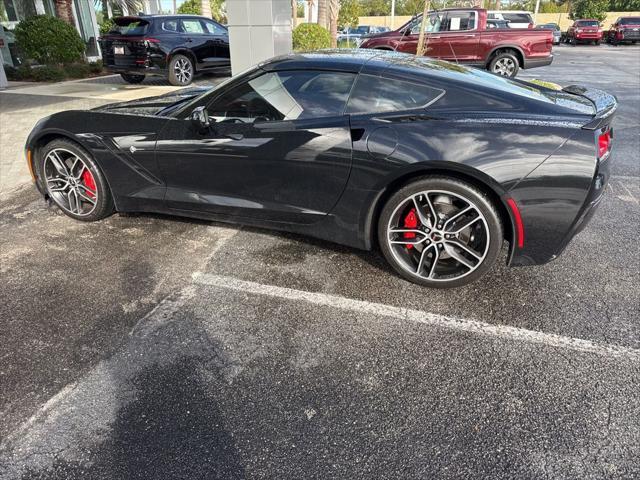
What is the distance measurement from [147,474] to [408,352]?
1394 mm

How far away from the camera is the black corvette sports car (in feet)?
8.95

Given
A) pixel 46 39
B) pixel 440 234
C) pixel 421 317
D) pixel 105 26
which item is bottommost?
pixel 421 317

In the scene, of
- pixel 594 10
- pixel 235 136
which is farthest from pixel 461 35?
pixel 594 10

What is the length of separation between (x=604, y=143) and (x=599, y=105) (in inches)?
15.7

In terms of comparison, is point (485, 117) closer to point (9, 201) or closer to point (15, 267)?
point (15, 267)

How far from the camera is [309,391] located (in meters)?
2.27

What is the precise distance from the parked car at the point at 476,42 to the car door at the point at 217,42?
432 centimetres

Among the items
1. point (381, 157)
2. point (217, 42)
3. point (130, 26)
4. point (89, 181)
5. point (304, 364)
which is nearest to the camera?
point (304, 364)

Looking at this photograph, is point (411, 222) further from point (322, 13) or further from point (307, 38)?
point (322, 13)

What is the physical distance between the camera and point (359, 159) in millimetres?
2990

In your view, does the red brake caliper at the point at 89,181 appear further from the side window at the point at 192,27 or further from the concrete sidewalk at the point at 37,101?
the side window at the point at 192,27

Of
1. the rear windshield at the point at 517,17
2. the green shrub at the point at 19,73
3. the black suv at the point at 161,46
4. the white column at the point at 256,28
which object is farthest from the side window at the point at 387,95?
the rear windshield at the point at 517,17

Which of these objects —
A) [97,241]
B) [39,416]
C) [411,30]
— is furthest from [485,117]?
[411,30]

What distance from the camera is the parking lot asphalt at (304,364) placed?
194 centimetres
